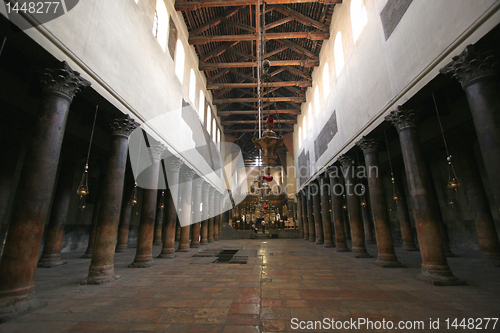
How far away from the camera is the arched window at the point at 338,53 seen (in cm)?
1154

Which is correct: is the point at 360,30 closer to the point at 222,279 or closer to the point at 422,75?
the point at 422,75

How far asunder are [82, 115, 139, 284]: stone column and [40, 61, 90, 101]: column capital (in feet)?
6.91

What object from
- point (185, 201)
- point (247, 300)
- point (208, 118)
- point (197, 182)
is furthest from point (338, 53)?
point (247, 300)

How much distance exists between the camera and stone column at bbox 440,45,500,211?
4363mm

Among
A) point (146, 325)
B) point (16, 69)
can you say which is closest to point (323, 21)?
point (16, 69)

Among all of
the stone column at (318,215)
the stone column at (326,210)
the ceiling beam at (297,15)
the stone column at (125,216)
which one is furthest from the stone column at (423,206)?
the stone column at (125,216)

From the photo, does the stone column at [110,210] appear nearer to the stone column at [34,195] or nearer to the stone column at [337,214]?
the stone column at [34,195]

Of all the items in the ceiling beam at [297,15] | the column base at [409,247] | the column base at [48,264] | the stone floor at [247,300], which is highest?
the ceiling beam at [297,15]

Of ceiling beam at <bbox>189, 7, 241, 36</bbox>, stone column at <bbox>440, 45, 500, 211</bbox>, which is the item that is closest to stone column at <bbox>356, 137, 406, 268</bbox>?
stone column at <bbox>440, 45, 500, 211</bbox>

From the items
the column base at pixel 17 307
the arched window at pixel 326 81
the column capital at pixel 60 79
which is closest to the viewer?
the column base at pixel 17 307

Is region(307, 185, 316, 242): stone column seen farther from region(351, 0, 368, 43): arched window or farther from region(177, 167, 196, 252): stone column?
region(351, 0, 368, 43): arched window

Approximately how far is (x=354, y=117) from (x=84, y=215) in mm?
15640

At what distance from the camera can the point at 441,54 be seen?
17.4 feet

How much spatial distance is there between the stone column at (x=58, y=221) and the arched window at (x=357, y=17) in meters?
12.9
